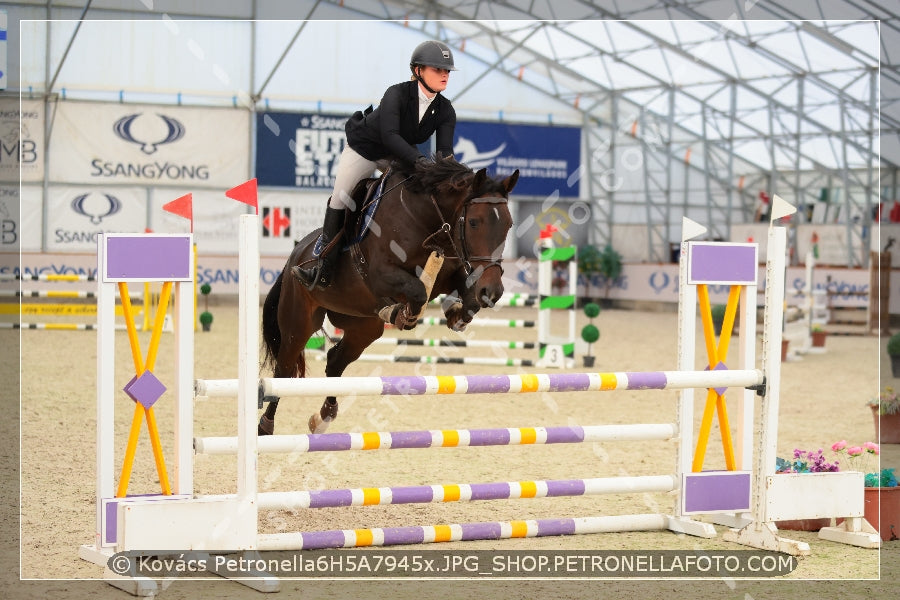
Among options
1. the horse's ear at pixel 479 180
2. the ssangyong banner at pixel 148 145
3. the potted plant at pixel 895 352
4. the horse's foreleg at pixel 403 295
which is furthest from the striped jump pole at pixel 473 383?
the ssangyong banner at pixel 148 145

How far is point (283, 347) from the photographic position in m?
4.89

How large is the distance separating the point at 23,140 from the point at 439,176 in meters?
16.2

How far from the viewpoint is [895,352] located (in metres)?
9.34

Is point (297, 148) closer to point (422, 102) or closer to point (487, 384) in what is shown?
point (422, 102)

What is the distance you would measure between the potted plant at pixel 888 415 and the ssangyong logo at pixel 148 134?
15.3 meters

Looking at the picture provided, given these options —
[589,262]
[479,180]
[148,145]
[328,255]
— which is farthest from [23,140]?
[479,180]

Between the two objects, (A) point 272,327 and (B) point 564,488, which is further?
(A) point 272,327

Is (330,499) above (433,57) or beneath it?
beneath

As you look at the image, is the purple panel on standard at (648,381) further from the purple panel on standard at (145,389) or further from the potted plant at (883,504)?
the purple panel on standard at (145,389)

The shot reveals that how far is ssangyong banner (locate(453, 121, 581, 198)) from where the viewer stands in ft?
67.7

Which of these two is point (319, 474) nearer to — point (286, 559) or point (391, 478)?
point (391, 478)

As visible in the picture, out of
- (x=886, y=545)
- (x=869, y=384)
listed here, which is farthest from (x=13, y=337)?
(x=886, y=545)

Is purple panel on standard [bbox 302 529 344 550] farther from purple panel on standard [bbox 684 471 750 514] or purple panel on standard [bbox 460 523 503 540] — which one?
purple panel on standard [bbox 684 471 750 514]

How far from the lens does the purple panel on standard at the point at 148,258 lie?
123 inches
